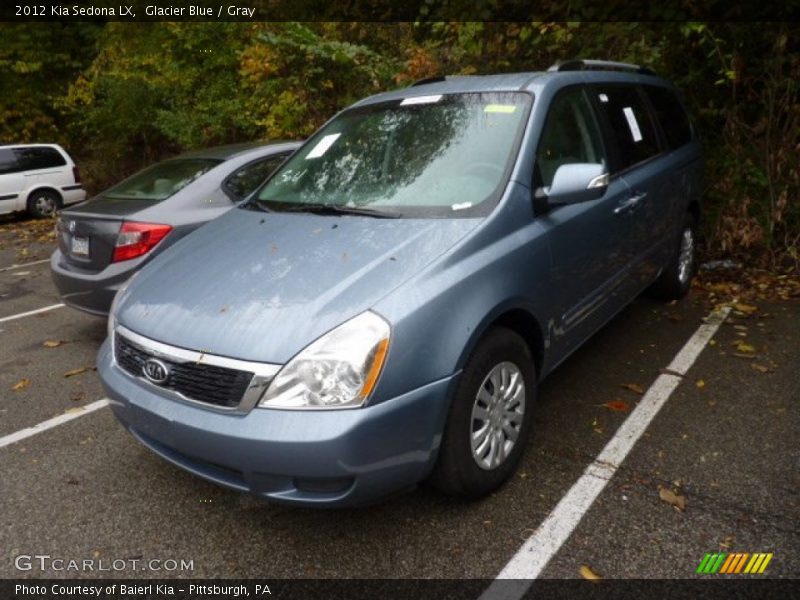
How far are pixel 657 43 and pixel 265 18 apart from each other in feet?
23.7

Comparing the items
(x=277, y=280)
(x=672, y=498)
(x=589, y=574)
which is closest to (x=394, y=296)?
(x=277, y=280)

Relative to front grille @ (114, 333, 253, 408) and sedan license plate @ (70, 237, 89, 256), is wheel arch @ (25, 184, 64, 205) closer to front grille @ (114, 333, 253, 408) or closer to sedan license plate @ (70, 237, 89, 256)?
sedan license plate @ (70, 237, 89, 256)

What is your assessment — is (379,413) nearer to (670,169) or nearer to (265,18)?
(670,169)

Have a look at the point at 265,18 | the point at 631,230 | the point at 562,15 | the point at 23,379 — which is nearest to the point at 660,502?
the point at 631,230

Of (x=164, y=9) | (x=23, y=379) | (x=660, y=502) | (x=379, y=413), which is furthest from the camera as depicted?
(x=164, y=9)

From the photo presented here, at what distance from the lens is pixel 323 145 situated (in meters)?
3.80

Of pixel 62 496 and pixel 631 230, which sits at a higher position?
pixel 631 230

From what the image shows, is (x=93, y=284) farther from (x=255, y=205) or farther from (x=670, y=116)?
(x=670, y=116)

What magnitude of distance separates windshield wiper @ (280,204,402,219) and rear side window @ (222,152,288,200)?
1901 millimetres

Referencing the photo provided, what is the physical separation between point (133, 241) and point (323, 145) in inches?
65.5

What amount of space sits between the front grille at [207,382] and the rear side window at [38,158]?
12.8 m

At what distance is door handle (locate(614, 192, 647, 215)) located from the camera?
371cm

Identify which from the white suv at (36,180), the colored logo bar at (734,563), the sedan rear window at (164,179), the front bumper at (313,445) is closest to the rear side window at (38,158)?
the white suv at (36,180)

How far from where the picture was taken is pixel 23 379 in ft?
14.7
